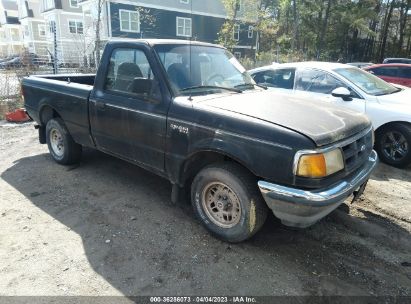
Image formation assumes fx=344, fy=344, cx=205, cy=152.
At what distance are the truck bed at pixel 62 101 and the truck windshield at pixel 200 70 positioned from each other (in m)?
1.36

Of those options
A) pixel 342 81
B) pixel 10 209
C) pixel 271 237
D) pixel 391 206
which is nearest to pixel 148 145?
pixel 271 237

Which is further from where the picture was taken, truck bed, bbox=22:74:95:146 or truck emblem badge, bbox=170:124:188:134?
truck bed, bbox=22:74:95:146

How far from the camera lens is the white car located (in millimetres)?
Result: 5602

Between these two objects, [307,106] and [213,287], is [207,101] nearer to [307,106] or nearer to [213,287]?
[307,106]

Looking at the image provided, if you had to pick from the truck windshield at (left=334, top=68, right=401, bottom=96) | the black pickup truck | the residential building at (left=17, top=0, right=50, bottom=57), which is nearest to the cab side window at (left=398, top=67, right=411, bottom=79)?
the truck windshield at (left=334, top=68, right=401, bottom=96)

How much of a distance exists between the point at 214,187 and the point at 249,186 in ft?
1.51

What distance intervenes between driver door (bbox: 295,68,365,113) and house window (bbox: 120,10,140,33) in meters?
23.9

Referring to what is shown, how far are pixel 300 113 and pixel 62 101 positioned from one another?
3436mm

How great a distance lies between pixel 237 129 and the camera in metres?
3.05

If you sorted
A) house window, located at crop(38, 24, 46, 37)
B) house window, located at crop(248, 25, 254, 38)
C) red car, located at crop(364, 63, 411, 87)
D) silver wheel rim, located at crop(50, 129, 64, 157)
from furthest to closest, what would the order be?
house window, located at crop(38, 24, 46, 37) → house window, located at crop(248, 25, 254, 38) → red car, located at crop(364, 63, 411, 87) → silver wheel rim, located at crop(50, 129, 64, 157)

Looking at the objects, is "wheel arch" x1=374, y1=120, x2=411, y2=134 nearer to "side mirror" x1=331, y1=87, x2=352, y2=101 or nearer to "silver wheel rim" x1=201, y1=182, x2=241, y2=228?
"side mirror" x1=331, y1=87, x2=352, y2=101

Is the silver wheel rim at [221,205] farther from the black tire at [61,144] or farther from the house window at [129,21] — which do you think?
the house window at [129,21]

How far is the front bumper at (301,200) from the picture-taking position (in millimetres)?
2760

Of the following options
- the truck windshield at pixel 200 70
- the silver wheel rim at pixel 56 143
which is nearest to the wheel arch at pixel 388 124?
the truck windshield at pixel 200 70
